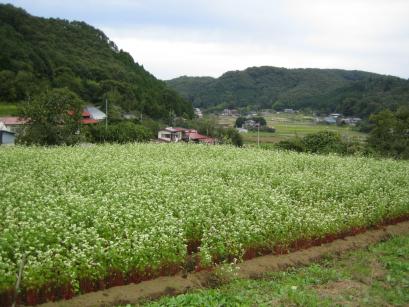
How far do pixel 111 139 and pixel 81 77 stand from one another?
136ft

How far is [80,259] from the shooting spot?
7.80m

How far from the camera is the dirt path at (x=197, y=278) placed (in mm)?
7926

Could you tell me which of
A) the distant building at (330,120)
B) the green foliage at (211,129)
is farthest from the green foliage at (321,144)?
the distant building at (330,120)

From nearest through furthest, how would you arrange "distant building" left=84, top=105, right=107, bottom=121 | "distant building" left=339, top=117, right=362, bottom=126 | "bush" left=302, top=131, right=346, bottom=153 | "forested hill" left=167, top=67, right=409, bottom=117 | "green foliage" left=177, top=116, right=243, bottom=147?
"bush" left=302, top=131, right=346, bottom=153
"green foliage" left=177, top=116, right=243, bottom=147
"distant building" left=84, top=105, right=107, bottom=121
"distant building" left=339, top=117, right=362, bottom=126
"forested hill" left=167, top=67, right=409, bottom=117

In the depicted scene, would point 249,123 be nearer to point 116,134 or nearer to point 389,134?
point 389,134

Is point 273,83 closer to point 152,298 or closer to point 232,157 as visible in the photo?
point 232,157

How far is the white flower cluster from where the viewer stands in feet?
26.5

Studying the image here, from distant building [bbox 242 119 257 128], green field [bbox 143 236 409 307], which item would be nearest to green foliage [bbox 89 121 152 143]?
green field [bbox 143 236 409 307]

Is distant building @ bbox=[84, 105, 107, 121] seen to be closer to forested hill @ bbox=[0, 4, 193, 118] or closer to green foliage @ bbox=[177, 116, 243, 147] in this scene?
forested hill @ bbox=[0, 4, 193, 118]

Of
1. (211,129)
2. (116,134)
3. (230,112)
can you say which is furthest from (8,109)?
(230,112)

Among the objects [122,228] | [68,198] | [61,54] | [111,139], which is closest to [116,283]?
[122,228]

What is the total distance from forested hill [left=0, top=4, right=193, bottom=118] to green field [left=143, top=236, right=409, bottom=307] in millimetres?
58597

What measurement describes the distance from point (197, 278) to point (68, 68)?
7512 cm

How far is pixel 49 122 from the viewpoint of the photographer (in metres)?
32.1
